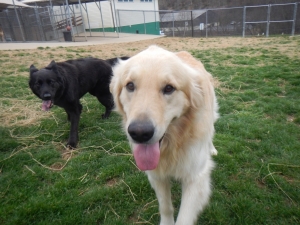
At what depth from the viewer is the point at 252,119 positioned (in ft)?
13.3

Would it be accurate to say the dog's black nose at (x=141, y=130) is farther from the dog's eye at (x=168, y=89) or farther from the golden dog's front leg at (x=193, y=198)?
the golden dog's front leg at (x=193, y=198)

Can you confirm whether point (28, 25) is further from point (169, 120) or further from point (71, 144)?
point (169, 120)

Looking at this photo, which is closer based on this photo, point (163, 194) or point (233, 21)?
point (163, 194)

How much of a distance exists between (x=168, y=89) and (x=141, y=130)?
1.62 feet

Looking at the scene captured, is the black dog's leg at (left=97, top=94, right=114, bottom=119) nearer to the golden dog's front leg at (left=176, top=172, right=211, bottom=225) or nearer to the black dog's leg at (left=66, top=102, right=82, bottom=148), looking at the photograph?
the black dog's leg at (left=66, top=102, right=82, bottom=148)

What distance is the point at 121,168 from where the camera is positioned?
2965 mm

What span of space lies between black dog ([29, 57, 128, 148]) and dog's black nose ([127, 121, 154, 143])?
2454 mm

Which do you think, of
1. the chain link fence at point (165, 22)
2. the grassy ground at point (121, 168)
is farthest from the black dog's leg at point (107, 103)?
the chain link fence at point (165, 22)

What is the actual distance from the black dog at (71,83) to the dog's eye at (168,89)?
241 cm

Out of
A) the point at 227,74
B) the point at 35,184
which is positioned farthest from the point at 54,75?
the point at 227,74

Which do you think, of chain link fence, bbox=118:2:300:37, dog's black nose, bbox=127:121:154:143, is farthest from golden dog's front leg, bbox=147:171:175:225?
chain link fence, bbox=118:2:300:37

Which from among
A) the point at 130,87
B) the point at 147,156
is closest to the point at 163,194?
the point at 147,156

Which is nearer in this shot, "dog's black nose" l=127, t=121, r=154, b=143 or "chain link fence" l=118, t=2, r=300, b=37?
"dog's black nose" l=127, t=121, r=154, b=143

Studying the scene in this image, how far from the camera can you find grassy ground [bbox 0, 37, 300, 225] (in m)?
2.30
